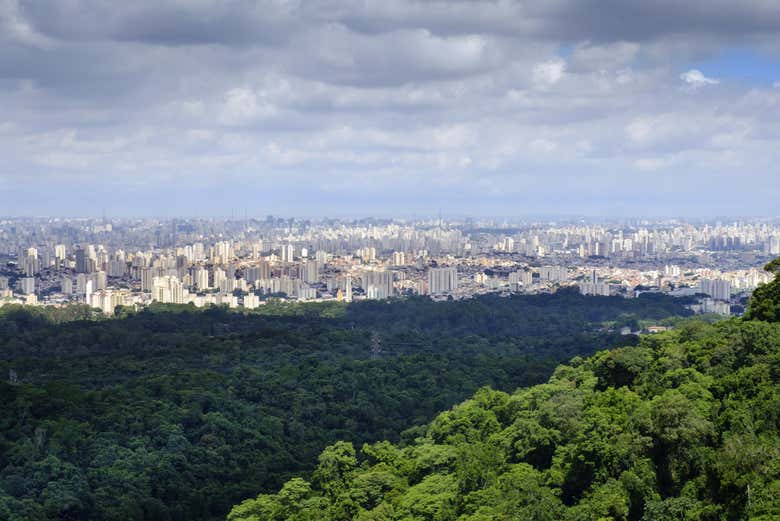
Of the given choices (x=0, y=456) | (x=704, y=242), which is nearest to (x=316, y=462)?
(x=0, y=456)

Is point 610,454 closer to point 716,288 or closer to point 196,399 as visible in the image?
point 196,399

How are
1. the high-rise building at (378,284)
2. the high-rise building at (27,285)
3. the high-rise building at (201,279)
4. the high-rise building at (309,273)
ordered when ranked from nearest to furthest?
1. the high-rise building at (378,284)
2. the high-rise building at (201,279)
3. the high-rise building at (27,285)
4. the high-rise building at (309,273)

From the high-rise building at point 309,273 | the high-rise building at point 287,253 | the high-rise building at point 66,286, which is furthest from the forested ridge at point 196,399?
the high-rise building at point 287,253

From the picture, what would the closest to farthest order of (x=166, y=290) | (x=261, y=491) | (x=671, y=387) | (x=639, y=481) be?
(x=639, y=481)
(x=671, y=387)
(x=261, y=491)
(x=166, y=290)

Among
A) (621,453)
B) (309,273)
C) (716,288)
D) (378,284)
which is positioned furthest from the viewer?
(309,273)

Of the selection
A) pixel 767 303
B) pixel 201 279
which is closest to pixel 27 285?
pixel 201 279

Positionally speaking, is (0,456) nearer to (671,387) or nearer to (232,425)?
(232,425)

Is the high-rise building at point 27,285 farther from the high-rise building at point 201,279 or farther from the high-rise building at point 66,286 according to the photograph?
the high-rise building at point 201,279
